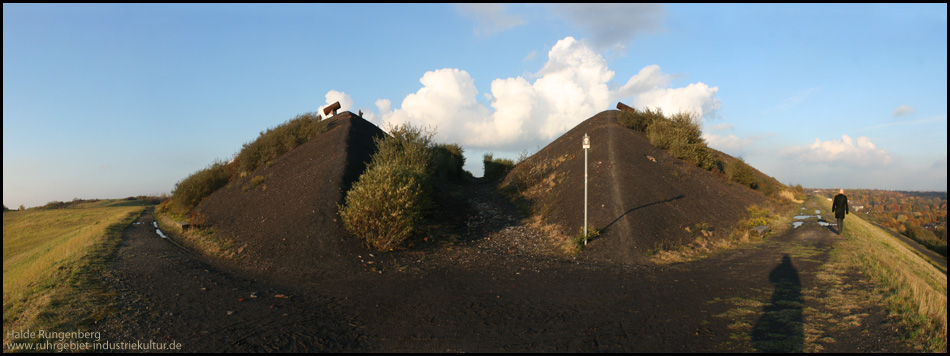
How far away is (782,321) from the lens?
5.96m

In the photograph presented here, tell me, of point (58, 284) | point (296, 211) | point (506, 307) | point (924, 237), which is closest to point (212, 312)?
point (58, 284)

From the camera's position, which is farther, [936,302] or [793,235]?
[793,235]

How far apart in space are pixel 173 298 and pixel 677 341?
8.12 metres

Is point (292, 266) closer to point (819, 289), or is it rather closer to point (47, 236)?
point (819, 289)

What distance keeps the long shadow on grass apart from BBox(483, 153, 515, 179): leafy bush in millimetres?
17970

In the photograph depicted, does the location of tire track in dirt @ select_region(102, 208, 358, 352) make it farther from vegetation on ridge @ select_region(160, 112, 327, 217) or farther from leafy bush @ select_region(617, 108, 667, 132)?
leafy bush @ select_region(617, 108, 667, 132)

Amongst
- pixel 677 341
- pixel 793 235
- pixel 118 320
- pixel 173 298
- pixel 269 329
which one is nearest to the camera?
pixel 677 341

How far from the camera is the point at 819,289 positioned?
7473 mm

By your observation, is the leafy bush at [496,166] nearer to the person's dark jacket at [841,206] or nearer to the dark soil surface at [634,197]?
the dark soil surface at [634,197]

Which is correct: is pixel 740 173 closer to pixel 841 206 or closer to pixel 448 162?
pixel 841 206

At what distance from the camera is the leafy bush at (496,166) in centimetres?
2558

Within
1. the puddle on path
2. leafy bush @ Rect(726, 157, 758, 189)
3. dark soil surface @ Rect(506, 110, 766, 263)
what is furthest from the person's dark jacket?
leafy bush @ Rect(726, 157, 758, 189)

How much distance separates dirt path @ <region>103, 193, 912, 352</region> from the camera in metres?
5.34

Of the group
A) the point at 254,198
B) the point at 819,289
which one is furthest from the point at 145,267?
the point at 819,289
